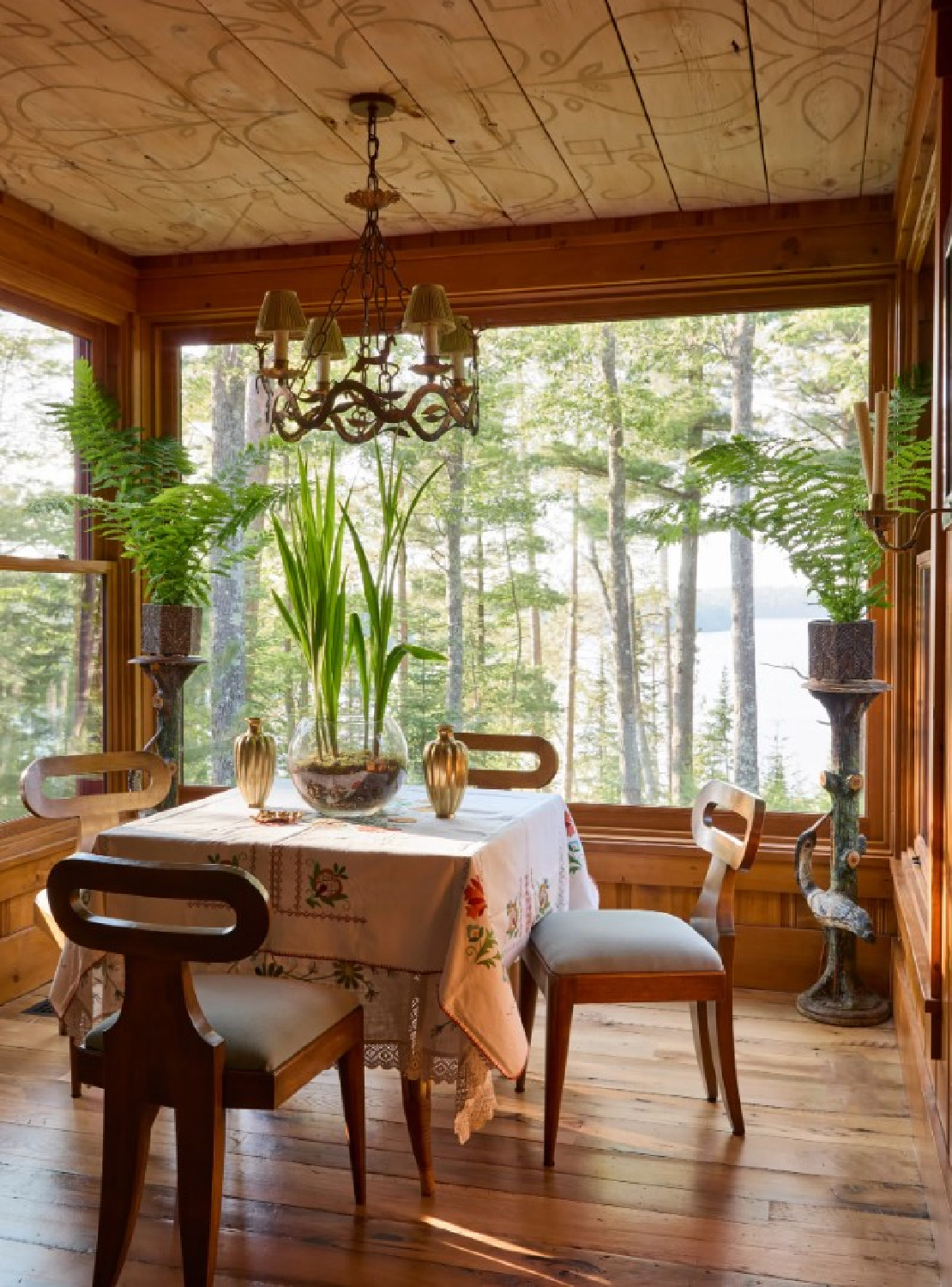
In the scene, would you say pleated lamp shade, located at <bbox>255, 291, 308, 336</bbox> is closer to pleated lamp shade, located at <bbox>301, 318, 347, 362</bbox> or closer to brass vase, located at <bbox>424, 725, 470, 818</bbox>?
pleated lamp shade, located at <bbox>301, 318, 347, 362</bbox>

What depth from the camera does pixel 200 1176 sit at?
2.00m

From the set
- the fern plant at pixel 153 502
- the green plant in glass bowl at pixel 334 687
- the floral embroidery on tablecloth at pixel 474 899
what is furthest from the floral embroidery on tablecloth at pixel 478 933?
the fern plant at pixel 153 502

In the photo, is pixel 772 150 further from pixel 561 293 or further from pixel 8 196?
pixel 8 196

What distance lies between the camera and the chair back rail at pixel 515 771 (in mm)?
3420

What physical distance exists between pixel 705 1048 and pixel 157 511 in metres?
2.35

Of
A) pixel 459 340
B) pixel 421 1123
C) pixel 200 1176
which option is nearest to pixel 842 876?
pixel 421 1123

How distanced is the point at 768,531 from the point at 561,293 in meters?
1.14

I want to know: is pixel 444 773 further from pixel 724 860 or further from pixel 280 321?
pixel 280 321

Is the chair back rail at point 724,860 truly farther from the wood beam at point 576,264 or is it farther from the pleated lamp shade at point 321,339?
the wood beam at point 576,264

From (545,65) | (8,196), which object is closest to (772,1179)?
(545,65)

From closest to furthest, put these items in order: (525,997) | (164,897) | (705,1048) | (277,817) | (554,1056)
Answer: (164,897) < (554,1056) < (277,817) < (705,1048) < (525,997)

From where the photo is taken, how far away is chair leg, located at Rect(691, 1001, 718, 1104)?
2951mm

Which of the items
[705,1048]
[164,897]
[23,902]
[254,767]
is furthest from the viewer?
[23,902]

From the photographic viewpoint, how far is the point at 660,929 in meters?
2.80
